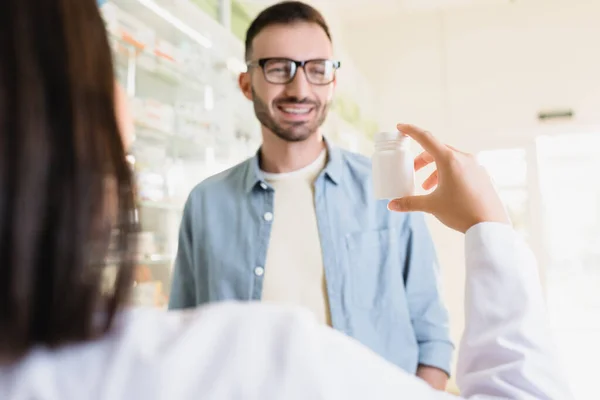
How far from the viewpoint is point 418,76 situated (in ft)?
14.4

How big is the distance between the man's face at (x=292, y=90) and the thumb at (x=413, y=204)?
16.4 inches

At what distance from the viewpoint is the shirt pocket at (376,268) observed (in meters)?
1.06

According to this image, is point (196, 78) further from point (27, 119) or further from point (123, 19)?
point (27, 119)

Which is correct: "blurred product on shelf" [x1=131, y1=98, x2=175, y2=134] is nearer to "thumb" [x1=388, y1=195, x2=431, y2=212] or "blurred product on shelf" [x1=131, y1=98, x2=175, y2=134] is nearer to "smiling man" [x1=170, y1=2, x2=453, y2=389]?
"smiling man" [x1=170, y1=2, x2=453, y2=389]

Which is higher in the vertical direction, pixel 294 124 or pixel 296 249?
pixel 294 124

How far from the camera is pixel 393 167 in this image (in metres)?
0.89

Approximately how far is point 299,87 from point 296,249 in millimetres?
367

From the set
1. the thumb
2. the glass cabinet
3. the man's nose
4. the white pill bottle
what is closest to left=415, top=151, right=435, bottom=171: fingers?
the white pill bottle

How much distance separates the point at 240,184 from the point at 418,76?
3599 millimetres

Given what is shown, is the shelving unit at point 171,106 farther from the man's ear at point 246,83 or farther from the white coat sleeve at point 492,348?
the white coat sleeve at point 492,348

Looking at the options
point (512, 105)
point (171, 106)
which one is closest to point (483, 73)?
point (512, 105)

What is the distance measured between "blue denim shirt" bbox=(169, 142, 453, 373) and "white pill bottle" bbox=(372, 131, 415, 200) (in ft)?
0.72

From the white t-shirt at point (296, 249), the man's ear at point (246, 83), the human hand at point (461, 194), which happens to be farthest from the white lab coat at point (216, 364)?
the man's ear at point (246, 83)

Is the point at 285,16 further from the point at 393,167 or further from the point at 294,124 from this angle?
the point at 393,167
